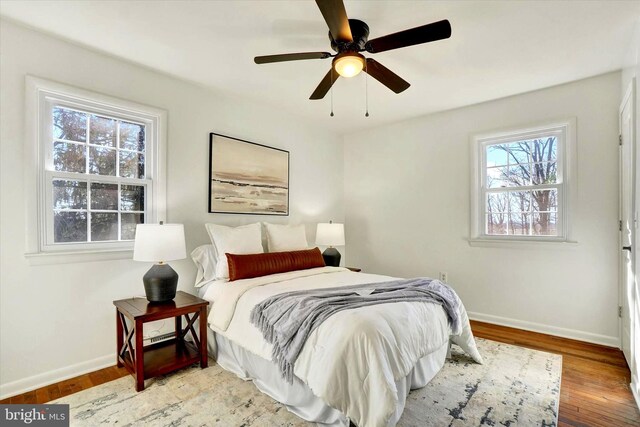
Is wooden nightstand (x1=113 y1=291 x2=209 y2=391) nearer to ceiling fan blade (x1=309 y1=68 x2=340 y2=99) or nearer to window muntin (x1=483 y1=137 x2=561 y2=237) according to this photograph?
ceiling fan blade (x1=309 y1=68 x2=340 y2=99)

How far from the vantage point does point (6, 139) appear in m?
2.18

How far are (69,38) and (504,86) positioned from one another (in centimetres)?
387

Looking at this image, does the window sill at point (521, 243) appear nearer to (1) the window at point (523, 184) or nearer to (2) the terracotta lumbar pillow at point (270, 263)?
(1) the window at point (523, 184)

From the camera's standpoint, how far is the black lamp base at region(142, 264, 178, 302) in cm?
244

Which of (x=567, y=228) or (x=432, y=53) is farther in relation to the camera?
(x=567, y=228)

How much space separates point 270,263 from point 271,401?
123cm

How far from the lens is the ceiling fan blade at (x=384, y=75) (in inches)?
86.0

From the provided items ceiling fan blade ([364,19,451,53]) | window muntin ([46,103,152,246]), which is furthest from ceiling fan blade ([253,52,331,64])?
window muntin ([46,103,152,246])

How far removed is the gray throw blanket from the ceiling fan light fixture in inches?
58.6

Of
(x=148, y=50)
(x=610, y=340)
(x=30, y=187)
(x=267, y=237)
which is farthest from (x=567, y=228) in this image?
(x=30, y=187)

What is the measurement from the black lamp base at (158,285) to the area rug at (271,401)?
595mm

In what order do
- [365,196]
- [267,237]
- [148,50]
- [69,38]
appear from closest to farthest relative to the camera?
[69,38], [148,50], [267,237], [365,196]

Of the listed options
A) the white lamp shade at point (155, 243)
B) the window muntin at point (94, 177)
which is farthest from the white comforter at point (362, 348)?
the window muntin at point (94, 177)

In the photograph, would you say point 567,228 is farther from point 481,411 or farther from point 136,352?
point 136,352
